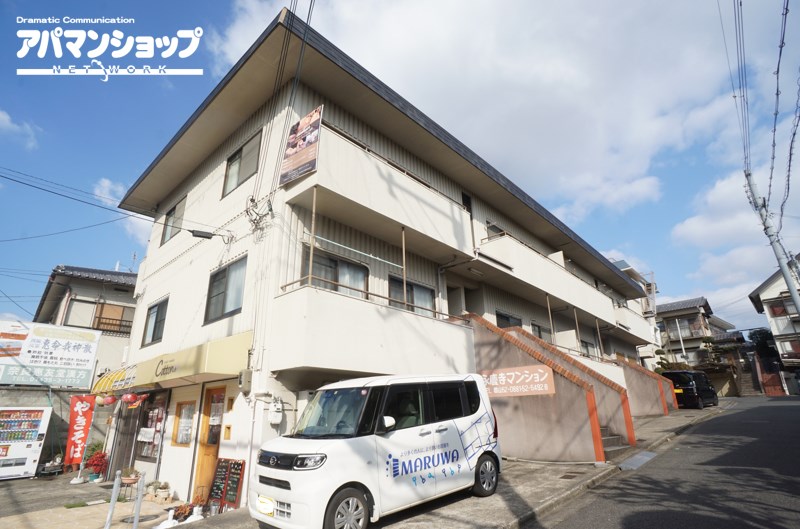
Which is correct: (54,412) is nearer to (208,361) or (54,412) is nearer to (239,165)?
(208,361)

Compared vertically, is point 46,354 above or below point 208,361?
above

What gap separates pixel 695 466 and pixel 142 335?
16.7 meters

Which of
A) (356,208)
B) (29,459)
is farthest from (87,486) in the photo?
(356,208)

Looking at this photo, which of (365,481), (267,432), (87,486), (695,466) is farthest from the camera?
(87,486)

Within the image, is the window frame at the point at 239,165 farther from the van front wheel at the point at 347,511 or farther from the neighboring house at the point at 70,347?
the neighboring house at the point at 70,347

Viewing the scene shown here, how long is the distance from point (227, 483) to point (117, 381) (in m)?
8.87

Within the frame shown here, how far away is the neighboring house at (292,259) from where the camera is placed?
8461mm

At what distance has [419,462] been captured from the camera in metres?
6.03

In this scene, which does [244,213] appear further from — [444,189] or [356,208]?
[444,189]

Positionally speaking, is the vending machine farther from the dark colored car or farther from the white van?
the dark colored car

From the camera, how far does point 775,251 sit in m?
11.8

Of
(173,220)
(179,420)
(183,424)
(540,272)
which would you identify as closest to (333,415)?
(183,424)

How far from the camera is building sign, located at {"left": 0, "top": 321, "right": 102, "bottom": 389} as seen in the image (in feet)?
54.4

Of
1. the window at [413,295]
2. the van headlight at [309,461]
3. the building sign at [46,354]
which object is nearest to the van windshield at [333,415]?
the van headlight at [309,461]
